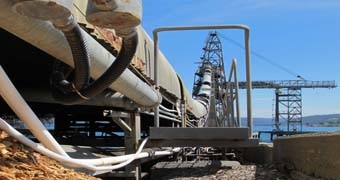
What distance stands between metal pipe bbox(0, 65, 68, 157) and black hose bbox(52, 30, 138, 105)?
3.66ft

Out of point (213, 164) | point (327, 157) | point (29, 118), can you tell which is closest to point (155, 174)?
point (213, 164)

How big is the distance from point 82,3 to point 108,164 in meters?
2.08

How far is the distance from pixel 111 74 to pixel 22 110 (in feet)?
4.57

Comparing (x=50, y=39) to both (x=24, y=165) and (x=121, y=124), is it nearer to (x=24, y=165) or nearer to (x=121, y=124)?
(x=24, y=165)

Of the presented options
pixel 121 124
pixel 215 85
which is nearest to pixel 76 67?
pixel 121 124

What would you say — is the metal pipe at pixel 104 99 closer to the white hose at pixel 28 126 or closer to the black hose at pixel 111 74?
the black hose at pixel 111 74

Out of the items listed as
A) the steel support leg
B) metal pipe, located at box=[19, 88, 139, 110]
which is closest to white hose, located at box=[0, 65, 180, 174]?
metal pipe, located at box=[19, 88, 139, 110]

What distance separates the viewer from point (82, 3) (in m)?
6.76

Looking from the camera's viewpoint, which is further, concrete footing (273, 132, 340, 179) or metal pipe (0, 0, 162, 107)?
concrete footing (273, 132, 340, 179)

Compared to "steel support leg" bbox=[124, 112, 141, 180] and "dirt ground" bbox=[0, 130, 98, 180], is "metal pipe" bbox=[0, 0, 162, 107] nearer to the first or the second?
"dirt ground" bbox=[0, 130, 98, 180]

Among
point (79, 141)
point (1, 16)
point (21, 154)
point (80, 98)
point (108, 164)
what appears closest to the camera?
point (1, 16)

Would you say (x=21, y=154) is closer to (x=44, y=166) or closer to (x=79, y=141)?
(x=44, y=166)

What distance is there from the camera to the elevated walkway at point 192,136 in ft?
36.0

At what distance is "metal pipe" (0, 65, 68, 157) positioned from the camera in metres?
4.68
